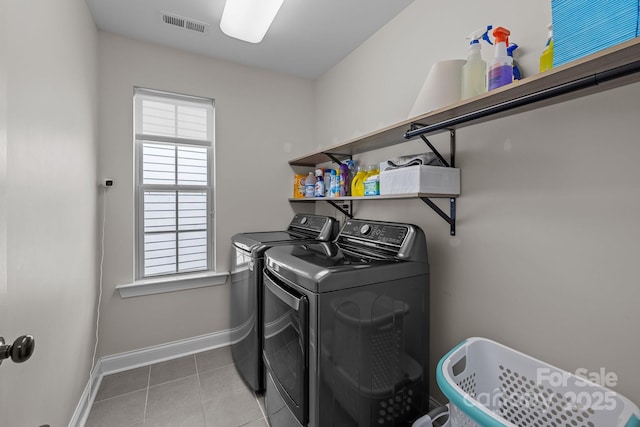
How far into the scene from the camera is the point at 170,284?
2.33 m

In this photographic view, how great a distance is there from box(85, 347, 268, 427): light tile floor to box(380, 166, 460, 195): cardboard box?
5.27ft

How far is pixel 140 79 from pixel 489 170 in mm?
2586

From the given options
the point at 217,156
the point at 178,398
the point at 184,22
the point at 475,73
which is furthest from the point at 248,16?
the point at 178,398

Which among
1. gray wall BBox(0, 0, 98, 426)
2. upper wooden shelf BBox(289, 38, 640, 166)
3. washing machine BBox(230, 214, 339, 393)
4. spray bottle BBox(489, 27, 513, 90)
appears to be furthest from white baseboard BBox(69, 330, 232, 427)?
spray bottle BBox(489, 27, 513, 90)

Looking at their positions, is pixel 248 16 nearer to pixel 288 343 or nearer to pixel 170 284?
pixel 288 343

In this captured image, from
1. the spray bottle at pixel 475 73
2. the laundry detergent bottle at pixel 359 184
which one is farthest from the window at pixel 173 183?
the spray bottle at pixel 475 73

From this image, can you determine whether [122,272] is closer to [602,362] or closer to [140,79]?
[140,79]

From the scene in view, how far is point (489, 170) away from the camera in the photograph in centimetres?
134

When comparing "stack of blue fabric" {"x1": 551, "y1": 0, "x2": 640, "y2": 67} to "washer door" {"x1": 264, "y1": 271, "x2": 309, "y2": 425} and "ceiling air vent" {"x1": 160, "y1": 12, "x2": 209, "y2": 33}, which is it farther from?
"ceiling air vent" {"x1": 160, "y1": 12, "x2": 209, "y2": 33}

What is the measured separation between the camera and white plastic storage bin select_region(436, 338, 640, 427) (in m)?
0.88

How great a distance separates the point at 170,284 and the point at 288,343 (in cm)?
147

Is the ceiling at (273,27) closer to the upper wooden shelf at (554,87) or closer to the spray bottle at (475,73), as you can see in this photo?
the spray bottle at (475,73)

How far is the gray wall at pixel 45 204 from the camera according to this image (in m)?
0.89

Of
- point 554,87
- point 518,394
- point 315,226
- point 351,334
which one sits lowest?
point 518,394
